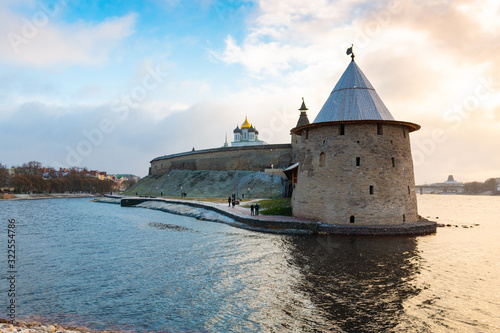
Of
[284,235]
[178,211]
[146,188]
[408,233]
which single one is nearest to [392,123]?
[408,233]

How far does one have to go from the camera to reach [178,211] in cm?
3297

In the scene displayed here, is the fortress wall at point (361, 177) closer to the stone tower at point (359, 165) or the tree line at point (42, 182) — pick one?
the stone tower at point (359, 165)

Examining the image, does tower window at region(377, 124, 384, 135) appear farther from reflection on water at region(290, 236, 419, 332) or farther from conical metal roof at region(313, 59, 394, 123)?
reflection on water at region(290, 236, 419, 332)

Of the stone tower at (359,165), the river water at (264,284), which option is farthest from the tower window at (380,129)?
the river water at (264,284)

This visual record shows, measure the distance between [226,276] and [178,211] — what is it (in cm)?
2318

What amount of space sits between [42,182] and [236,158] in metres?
50.5

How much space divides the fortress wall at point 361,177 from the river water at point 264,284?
6.80ft

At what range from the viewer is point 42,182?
76.8m

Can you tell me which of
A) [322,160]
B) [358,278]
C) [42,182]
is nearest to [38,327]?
[358,278]

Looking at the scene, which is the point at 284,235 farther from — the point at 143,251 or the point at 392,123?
the point at 392,123

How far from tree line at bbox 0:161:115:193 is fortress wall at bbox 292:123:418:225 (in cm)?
7464

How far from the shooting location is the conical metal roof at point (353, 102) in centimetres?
1886

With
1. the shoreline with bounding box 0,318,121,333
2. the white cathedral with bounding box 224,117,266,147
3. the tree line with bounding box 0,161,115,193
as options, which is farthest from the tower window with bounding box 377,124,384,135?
the tree line with bounding box 0,161,115,193

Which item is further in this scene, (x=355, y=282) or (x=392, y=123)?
(x=392, y=123)
